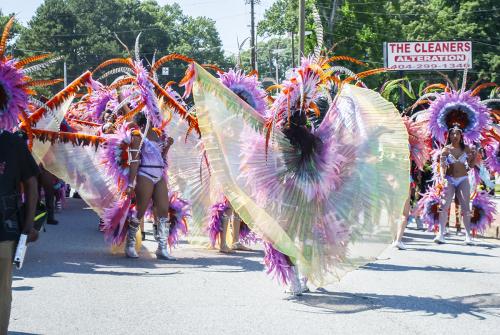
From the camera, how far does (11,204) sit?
5879 mm

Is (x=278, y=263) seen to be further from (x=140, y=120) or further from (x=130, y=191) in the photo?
(x=140, y=120)

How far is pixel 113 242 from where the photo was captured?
36.1 feet

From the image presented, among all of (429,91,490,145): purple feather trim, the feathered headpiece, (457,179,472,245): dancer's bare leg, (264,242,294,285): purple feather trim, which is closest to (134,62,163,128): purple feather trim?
(264,242,294,285): purple feather trim

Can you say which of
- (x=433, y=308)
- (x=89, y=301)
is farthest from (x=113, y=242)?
(x=433, y=308)

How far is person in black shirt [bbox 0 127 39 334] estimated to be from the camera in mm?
5836

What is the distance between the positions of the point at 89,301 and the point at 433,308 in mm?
2941

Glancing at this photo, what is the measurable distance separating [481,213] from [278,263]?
21.6 feet

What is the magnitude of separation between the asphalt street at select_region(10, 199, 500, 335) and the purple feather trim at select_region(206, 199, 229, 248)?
0.96 feet

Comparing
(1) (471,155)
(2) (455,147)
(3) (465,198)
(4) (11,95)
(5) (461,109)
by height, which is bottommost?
(3) (465,198)

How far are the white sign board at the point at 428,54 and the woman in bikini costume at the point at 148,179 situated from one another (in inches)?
1284

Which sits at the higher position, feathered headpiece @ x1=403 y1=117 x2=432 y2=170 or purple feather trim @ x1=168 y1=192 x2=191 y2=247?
feathered headpiece @ x1=403 y1=117 x2=432 y2=170

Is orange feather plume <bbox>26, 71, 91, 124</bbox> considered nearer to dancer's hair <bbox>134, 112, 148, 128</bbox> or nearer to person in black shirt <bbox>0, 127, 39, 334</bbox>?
dancer's hair <bbox>134, 112, 148, 128</bbox>

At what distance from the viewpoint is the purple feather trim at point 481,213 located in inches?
539

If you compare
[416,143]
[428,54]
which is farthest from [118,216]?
[428,54]
